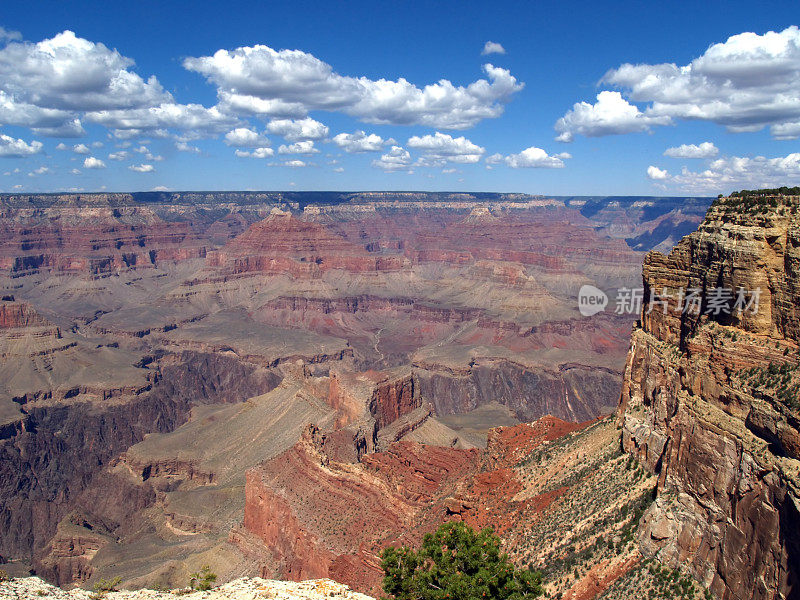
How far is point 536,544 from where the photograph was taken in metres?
31.9

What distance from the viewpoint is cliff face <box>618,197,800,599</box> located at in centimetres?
2170

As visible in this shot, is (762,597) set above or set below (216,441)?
above

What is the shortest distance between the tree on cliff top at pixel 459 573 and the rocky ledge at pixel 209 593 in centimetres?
213

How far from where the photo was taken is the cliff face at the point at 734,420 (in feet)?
71.2

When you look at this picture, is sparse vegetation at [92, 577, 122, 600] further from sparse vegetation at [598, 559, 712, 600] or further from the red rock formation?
the red rock formation

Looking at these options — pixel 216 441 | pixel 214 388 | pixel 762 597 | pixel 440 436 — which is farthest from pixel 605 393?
pixel 762 597

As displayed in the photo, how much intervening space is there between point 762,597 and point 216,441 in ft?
273

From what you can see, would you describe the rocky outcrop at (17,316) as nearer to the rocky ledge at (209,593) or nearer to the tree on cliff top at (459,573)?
the rocky ledge at (209,593)

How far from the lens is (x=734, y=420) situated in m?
24.9

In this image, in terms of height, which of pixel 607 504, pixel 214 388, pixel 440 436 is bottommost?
pixel 214 388

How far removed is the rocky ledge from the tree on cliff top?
2.13 meters

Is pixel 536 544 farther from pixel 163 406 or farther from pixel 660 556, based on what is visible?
pixel 163 406

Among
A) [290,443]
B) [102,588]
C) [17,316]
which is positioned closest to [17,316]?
[17,316]

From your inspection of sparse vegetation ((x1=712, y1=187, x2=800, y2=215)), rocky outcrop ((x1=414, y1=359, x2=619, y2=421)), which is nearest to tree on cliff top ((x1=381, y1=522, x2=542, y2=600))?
sparse vegetation ((x1=712, y1=187, x2=800, y2=215))
